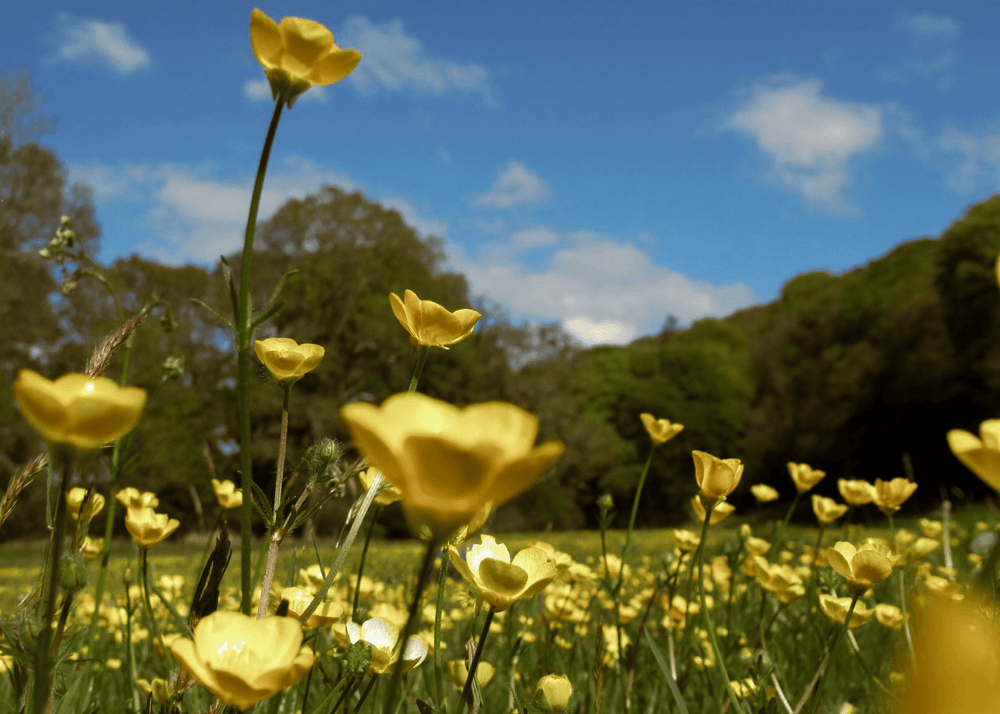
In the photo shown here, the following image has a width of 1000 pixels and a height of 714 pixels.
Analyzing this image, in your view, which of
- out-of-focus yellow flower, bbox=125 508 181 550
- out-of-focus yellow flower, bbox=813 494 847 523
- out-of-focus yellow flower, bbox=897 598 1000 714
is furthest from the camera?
out-of-focus yellow flower, bbox=813 494 847 523

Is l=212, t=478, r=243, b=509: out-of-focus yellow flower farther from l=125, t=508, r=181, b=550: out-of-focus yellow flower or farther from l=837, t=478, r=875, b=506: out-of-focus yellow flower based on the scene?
l=837, t=478, r=875, b=506: out-of-focus yellow flower

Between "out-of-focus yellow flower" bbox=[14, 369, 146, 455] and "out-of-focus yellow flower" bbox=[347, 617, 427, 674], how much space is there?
0.51 meters

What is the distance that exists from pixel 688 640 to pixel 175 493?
17.5 metres

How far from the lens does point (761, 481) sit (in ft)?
57.3

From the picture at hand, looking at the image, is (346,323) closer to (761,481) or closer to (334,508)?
(334,508)

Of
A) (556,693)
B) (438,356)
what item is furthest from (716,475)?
(438,356)

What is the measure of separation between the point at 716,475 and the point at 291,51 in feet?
2.69

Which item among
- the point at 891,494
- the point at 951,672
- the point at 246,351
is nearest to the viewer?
the point at 951,672

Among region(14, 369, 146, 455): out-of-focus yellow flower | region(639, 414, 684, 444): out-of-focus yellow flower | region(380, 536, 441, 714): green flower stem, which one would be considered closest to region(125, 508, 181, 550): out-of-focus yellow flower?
region(14, 369, 146, 455): out-of-focus yellow flower

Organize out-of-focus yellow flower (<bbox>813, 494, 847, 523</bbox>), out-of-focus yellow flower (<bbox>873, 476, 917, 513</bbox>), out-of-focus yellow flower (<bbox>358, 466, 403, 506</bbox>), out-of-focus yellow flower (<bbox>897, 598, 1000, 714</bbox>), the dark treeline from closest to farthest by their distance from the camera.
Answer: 1. out-of-focus yellow flower (<bbox>897, 598, 1000, 714</bbox>)
2. out-of-focus yellow flower (<bbox>358, 466, 403, 506</bbox>)
3. out-of-focus yellow flower (<bbox>873, 476, 917, 513</bbox>)
4. out-of-focus yellow flower (<bbox>813, 494, 847, 523</bbox>)
5. the dark treeline

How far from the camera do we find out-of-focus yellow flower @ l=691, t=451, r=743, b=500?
1.02 metres

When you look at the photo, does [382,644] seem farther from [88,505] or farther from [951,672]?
[951,672]

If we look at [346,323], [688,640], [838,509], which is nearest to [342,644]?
[688,640]

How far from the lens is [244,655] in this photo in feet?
1.89
